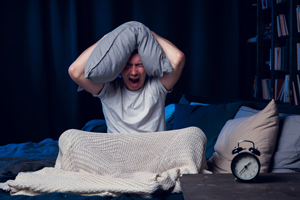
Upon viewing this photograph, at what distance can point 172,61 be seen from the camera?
1552 millimetres

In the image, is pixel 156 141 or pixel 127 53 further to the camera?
pixel 127 53

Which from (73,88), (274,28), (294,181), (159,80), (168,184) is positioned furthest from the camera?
(73,88)

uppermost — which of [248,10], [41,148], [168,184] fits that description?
[248,10]

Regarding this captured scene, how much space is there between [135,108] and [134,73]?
0.17 metres

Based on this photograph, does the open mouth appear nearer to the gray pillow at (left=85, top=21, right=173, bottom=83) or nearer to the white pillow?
the gray pillow at (left=85, top=21, right=173, bottom=83)

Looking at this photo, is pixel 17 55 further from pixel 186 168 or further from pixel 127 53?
pixel 186 168

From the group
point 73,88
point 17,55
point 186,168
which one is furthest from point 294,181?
point 17,55

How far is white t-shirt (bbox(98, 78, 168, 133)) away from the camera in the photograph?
1596 mm

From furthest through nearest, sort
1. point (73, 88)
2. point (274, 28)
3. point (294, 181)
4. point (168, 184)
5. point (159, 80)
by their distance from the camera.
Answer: point (73, 88) < point (274, 28) < point (159, 80) < point (168, 184) < point (294, 181)

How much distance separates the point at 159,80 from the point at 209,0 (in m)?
2.12

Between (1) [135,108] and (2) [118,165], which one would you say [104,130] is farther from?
(2) [118,165]

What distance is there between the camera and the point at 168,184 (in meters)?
1.12

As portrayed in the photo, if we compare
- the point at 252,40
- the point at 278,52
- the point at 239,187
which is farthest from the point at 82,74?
the point at 252,40

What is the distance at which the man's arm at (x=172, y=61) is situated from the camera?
155cm
